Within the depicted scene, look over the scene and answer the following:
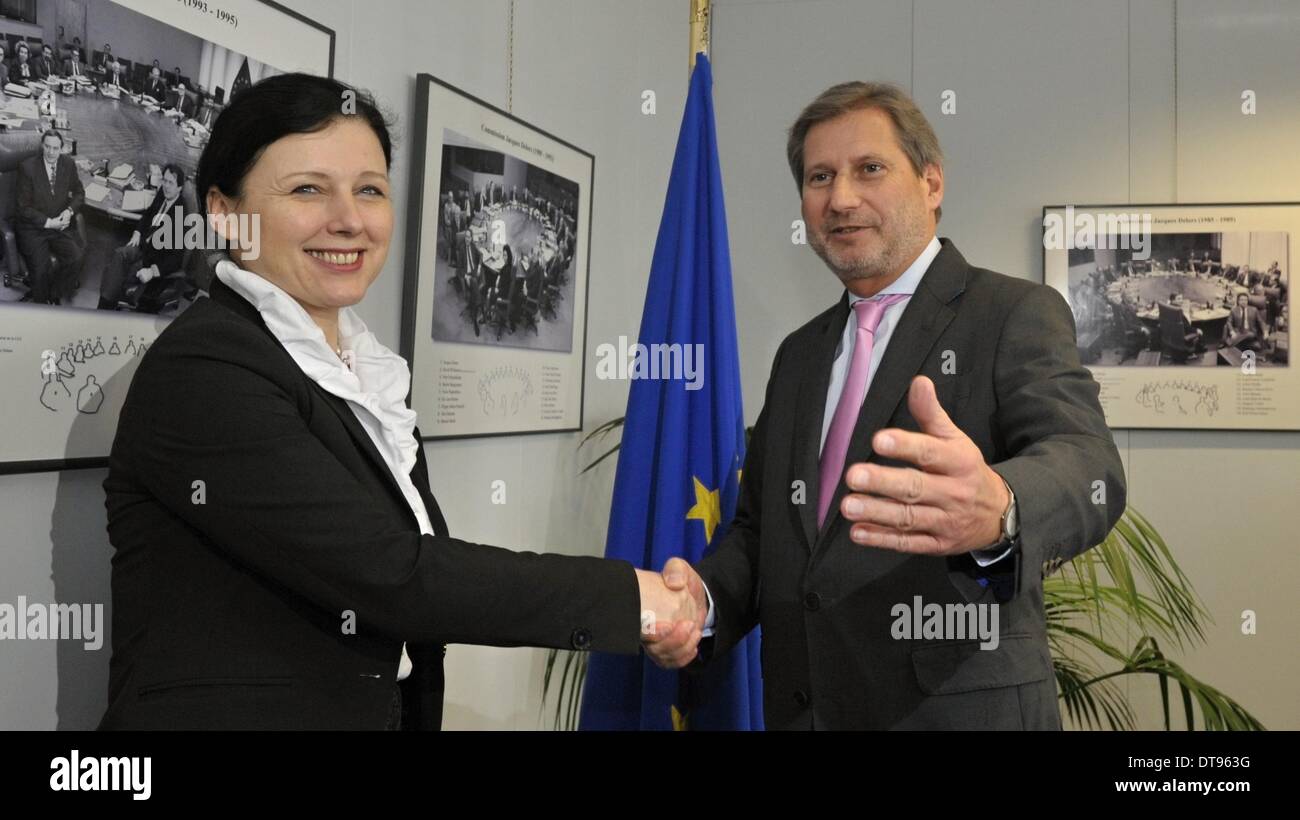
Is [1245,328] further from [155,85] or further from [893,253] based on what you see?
[155,85]

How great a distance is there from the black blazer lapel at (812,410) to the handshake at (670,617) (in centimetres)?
24

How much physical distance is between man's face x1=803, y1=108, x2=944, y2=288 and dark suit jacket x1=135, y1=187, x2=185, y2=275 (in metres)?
1.10

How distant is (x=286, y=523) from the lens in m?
1.26

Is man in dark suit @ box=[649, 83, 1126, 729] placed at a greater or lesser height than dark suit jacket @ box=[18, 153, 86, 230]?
lesser

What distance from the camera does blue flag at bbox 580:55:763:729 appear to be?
2.44 metres

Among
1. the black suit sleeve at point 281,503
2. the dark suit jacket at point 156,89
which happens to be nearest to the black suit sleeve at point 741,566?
the black suit sleeve at point 281,503

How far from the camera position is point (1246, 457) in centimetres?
353

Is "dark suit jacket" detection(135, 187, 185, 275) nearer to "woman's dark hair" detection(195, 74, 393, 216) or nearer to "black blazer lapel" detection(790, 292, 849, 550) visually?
"woman's dark hair" detection(195, 74, 393, 216)

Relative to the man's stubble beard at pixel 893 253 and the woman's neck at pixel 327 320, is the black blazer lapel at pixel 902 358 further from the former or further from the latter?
the woman's neck at pixel 327 320

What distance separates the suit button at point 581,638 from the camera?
140cm

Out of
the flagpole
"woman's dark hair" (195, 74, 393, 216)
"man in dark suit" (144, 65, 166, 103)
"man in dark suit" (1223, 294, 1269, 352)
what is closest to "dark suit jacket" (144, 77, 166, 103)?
"man in dark suit" (144, 65, 166, 103)

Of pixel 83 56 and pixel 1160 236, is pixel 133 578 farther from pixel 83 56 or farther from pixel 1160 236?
pixel 1160 236

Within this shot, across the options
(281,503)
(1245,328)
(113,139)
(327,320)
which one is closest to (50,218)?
(113,139)
